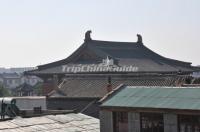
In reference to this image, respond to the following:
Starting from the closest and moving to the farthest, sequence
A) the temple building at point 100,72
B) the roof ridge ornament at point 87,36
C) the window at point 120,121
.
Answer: the window at point 120,121 < the temple building at point 100,72 < the roof ridge ornament at point 87,36

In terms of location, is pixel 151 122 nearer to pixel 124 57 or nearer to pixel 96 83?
pixel 96 83

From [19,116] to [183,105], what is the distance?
873 cm

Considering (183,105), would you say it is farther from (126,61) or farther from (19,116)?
(126,61)

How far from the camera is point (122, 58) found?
140 feet

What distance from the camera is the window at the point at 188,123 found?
1524 centimetres

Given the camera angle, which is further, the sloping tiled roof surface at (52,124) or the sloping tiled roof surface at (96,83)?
the sloping tiled roof surface at (96,83)

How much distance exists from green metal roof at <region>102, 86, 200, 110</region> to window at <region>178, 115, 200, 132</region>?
38 cm

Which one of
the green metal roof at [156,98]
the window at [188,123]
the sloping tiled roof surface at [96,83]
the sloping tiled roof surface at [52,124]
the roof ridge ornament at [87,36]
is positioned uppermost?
the roof ridge ornament at [87,36]

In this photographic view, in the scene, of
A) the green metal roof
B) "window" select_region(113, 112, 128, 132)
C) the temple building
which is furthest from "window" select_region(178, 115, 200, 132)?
the temple building


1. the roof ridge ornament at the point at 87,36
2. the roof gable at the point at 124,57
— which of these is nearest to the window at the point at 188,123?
the roof gable at the point at 124,57

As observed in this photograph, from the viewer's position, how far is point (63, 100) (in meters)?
30.9

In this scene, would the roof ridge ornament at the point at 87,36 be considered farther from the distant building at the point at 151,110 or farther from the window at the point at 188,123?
the window at the point at 188,123

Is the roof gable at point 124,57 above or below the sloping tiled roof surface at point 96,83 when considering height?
above

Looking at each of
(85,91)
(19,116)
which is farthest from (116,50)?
(19,116)
